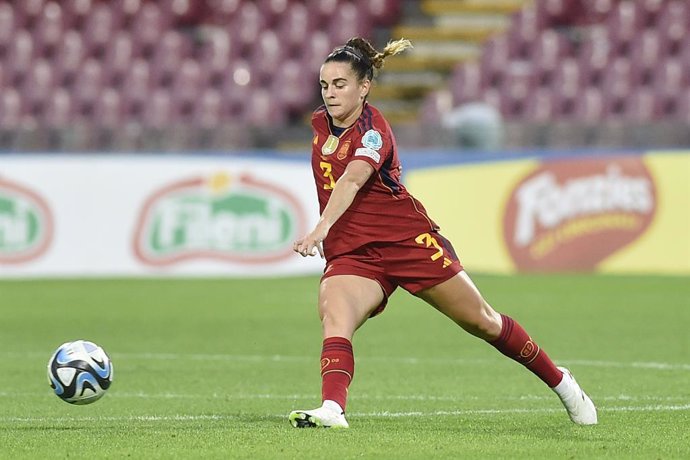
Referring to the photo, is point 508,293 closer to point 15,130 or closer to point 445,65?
point 15,130

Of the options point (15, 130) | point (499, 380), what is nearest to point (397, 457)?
point (499, 380)

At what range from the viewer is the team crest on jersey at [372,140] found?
6539 mm

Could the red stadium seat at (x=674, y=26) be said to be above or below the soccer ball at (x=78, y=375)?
above

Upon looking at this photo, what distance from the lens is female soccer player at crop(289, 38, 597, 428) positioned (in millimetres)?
6547

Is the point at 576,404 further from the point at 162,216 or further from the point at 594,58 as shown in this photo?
the point at 594,58

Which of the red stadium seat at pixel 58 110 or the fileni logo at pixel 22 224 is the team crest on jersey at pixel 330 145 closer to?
the fileni logo at pixel 22 224

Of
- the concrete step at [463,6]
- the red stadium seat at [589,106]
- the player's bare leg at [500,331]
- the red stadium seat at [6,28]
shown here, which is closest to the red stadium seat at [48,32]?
the red stadium seat at [6,28]

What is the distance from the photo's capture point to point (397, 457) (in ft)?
18.6

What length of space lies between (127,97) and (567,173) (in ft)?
26.0

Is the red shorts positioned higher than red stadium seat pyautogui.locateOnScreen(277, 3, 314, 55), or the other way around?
red stadium seat pyautogui.locateOnScreen(277, 3, 314, 55)

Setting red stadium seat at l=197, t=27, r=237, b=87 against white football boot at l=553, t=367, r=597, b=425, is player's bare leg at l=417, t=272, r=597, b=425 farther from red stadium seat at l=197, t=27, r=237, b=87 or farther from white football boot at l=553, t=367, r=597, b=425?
red stadium seat at l=197, t=27, r=237, b=87

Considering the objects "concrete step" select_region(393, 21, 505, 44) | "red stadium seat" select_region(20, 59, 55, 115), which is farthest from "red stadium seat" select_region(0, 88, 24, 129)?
"concrete step" select_region(393, 21, 505, 44)

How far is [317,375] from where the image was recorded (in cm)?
927

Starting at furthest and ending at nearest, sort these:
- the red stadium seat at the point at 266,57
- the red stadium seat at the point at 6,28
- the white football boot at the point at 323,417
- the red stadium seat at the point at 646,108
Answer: the red stadium seat at the point at 6,28
the red stadium seat at the point at 266,57
the red stadium seat at the point at 646,108
the white football boot at the point at 323,417
